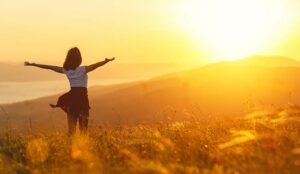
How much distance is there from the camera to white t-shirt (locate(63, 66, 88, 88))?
12.4 metres

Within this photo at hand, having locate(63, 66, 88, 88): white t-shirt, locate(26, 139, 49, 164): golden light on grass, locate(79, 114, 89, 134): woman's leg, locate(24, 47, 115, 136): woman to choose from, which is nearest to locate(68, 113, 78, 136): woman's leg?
locate(24, 47, 115, 136): woman

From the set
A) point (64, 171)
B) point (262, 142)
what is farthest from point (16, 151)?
point (262, 142)

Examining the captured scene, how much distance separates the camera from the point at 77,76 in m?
12.4

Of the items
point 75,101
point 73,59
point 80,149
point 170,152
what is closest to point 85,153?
point 80,149

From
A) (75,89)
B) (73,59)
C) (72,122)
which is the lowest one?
(72,122)

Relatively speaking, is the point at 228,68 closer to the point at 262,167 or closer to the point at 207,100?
the point at 207,100

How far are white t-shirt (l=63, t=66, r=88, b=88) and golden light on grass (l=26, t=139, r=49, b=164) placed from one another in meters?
2.64

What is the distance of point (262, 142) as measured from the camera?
8062 millimetres

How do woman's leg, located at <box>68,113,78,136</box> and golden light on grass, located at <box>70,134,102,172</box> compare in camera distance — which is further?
woman's leg, located at <box>68,113,78,136</box>

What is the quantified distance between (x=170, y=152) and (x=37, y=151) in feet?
7.26

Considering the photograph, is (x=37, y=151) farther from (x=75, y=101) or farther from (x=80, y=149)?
(x=75, y=101)

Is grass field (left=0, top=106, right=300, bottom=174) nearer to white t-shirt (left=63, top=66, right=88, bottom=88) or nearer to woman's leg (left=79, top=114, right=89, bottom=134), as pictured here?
woman's leg (left=79, top=114, right=89, bottom=134)

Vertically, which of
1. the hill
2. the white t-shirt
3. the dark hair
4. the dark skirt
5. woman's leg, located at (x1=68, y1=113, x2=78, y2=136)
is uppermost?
the dark hair

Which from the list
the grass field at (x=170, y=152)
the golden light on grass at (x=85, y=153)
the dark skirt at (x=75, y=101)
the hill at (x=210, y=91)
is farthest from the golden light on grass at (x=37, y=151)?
the hill at (x=210, y=91)
